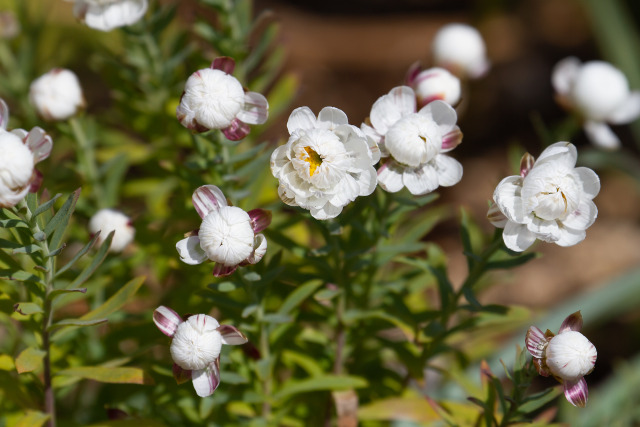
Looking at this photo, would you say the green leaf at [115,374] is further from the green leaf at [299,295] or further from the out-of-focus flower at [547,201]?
the out-of-focus flower at [547,201]

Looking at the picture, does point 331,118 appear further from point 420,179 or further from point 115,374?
point 115,374

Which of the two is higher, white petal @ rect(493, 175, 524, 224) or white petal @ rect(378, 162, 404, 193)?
white petal @ rect(493, 175, 524, 224)

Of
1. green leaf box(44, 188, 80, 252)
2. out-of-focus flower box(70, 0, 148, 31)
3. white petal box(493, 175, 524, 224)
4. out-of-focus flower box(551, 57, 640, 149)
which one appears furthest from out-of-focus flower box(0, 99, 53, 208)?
out-of-focus flower box(551, 57, 640, 149)

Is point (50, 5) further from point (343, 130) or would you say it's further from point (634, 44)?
point (634, 44)

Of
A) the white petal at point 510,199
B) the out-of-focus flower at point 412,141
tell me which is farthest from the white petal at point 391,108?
the white petal at point 510,199

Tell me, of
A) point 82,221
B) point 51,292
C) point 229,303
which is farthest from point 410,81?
point 82,221

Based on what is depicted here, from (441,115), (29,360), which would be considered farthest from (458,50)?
(29,360)

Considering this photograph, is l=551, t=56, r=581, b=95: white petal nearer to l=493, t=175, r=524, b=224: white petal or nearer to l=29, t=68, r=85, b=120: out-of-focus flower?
l=493, t=175, r=524, b=224: white petal

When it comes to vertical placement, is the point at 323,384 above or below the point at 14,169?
below
